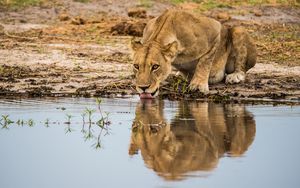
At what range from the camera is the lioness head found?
10.1 m

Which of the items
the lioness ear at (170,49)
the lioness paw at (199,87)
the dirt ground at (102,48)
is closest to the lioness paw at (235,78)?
the dirt ground at (102,48)

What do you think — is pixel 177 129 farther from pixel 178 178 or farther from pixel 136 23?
pixel 136 23

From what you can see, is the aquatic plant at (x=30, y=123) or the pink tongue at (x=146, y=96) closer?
the aquatic plant at (x=30, y=123)

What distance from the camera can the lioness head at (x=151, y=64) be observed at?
1007 centimetres

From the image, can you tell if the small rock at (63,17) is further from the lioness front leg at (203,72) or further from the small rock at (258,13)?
the lioness front leg at (203,72)

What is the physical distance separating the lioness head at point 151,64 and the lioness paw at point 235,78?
1.73 m

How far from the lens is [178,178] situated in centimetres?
596

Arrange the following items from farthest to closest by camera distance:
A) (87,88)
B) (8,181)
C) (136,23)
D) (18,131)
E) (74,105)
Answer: (136,23), (87,88), (74,105), (18,131), (8,181)

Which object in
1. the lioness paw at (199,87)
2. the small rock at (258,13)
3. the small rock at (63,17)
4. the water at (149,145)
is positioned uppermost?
the small rock at (258,13)

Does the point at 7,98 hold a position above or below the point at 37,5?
below

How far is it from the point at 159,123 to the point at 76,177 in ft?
8.21

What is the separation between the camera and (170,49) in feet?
34.3

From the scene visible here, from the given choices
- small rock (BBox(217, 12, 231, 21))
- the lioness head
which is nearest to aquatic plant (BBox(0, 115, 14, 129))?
the lioness head

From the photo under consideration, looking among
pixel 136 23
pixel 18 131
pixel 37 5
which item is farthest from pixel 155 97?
pixel 37 5
